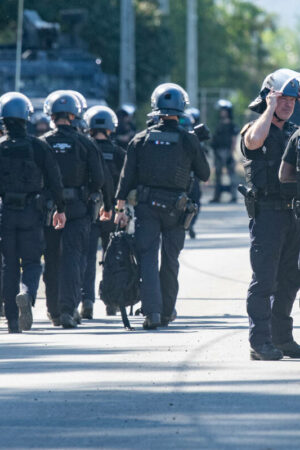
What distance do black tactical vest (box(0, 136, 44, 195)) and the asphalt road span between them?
1.13 m

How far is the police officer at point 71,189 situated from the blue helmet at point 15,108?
1.76ft

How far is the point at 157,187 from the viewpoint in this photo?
11.3 metres

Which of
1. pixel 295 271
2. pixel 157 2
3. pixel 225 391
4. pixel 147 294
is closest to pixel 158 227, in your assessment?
pixel 147 294

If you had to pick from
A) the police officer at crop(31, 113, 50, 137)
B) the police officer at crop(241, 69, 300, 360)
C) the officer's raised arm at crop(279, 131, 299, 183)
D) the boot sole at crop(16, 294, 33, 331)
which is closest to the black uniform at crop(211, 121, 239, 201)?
the police officer at crop(31, 113, 50, 137)

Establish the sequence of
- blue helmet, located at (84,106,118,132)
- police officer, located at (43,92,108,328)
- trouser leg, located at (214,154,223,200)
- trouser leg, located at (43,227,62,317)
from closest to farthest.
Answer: police officer, located at (43,92,108,328)
trouser leg, located at (43,227,62,317)
blue helmet, located at (84,106,118,132)
trouser leg, located at (214,154,223,200)

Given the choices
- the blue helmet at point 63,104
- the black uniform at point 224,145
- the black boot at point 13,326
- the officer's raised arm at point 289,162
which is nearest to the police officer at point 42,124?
the black uniform at point 224,145

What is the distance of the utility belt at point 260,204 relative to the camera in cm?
895

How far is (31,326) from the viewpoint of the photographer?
11.5 m

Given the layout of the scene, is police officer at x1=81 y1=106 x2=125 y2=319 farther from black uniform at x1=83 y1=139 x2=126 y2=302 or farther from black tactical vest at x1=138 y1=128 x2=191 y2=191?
black tactical vest at x1=138 y1=128 x2=191 y2=191

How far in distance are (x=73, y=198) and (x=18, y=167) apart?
0.76 m

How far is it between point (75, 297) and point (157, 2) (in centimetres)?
3738

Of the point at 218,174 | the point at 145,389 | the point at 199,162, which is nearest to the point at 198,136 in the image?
the point at 199,162

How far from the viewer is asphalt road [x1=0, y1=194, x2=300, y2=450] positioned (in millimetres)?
6754

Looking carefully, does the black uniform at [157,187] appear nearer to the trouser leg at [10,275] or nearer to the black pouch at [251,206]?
the trouser leg at [10,275]
